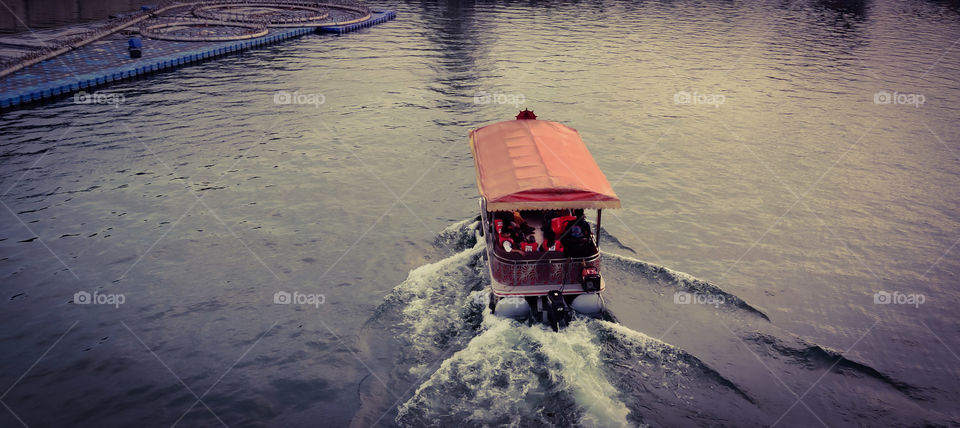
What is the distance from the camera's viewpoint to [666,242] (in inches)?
742

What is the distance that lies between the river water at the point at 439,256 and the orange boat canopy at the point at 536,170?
113 inches

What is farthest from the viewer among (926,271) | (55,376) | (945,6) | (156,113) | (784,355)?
(945,6)

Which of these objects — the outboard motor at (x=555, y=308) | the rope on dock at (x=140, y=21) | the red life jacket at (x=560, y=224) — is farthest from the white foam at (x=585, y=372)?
the rope on dock at (x=140, y=21)

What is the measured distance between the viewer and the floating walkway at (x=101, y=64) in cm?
2898

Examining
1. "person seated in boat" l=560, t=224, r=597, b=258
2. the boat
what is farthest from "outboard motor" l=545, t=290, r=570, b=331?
"person seated in boat" l=560, t=224, r=597, b=258

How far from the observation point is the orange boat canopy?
13211 mm

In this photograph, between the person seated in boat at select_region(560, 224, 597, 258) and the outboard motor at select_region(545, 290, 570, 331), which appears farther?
the person seated in boat at select_region(560, 224, 597, 258)

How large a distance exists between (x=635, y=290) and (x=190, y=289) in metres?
11.8

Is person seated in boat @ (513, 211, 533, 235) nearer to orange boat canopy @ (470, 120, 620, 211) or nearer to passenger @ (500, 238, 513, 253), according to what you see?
passenger @ (500, 238, 513, 253)

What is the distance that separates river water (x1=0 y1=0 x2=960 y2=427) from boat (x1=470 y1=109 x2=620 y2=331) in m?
0.64

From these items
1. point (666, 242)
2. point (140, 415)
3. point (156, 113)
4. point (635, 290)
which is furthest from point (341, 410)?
point (156, 113)

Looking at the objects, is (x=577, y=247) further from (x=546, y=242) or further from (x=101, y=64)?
(x=101, y=64)

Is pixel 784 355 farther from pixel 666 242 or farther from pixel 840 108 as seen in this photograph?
pixel 840 108

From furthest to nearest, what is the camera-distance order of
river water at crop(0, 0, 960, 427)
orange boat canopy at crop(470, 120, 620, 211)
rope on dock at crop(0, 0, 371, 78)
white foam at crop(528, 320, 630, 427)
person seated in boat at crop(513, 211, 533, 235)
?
rope on dock at crop(0, 0, 371, 78) < person seated in boat at crop(513, 211, 533, 235) < orange boat canopy at crop(470, 120, 620, 211) < river water at crop(0, 0, 960, 427) < white foam at crop(528, 320, 630, 427)
